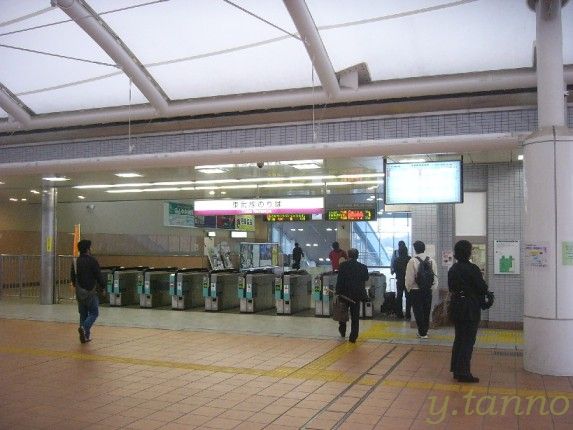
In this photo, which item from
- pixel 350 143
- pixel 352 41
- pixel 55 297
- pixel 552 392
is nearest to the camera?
pixel 552 392

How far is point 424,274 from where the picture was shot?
925cm

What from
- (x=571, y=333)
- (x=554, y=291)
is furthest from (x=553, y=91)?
(x=571, y=333)

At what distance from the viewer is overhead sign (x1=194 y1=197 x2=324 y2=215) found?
13.7 metres

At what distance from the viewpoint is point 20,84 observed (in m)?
9.73

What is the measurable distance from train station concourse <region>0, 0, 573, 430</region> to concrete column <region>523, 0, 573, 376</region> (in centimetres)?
2

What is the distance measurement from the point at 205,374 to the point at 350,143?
3.81 meters

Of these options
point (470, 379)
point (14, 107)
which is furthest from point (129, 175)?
point (470, 379)

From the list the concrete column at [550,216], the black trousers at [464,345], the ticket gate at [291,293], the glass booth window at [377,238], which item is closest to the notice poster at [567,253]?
the concrete column at [550,216]

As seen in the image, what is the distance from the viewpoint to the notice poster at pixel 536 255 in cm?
→ 687

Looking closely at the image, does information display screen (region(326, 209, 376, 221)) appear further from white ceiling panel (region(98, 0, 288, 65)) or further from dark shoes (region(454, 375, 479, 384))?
dark shoes (region(454, 375, 479, 384))

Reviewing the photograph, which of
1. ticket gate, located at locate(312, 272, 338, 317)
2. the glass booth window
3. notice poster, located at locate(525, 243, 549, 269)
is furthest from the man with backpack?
the glass booth window

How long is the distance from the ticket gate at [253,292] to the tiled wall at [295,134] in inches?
178

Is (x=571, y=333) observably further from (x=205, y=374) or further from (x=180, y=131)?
(x=180, y=131)

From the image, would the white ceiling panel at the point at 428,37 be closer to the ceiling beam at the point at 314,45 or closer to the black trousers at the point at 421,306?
the ceiling beam at the point at 314,45
